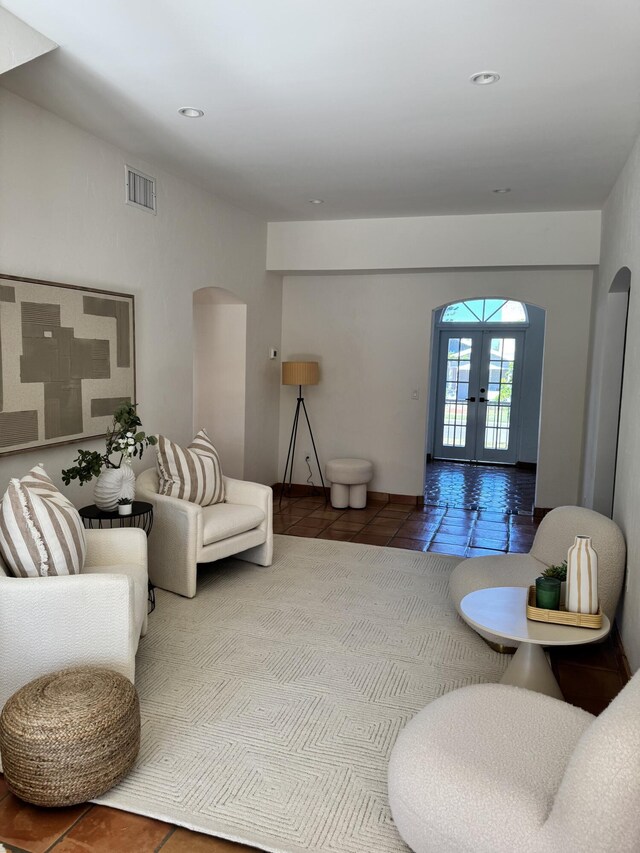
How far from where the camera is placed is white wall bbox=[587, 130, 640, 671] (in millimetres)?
3107

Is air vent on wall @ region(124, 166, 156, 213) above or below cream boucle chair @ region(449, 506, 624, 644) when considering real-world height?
above

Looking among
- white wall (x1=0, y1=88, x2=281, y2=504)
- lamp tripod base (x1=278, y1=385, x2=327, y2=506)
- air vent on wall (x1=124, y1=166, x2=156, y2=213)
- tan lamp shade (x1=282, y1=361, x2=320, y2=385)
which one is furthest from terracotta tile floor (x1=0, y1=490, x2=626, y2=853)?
Result: air vent on wall (x1=124, y1=166, x2=156, y2=213)

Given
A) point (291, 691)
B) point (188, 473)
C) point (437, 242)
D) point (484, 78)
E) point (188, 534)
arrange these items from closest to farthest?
point (291, 691), point (484, 78), point (188, 534), point (188, 473), point (437, 242)

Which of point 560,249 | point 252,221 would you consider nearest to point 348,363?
point 252,221

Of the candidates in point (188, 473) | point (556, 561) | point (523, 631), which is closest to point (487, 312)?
point (556, 561)

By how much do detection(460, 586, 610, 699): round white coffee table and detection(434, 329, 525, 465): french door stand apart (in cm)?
659

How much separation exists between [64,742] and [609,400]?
448cm

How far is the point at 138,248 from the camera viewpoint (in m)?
4.54

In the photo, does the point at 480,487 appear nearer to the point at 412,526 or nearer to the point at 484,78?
the point at 412,526

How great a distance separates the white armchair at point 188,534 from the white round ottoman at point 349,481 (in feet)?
6.77

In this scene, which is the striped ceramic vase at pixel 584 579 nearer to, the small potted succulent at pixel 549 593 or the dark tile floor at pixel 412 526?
the small potted succulent at pixel 549 593

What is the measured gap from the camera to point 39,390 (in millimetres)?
3666

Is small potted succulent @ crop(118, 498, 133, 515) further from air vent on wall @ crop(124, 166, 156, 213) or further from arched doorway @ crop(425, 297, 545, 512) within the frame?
arched doorway @ crop(425, 297, 545, 512)

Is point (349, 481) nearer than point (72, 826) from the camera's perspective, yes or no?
No
